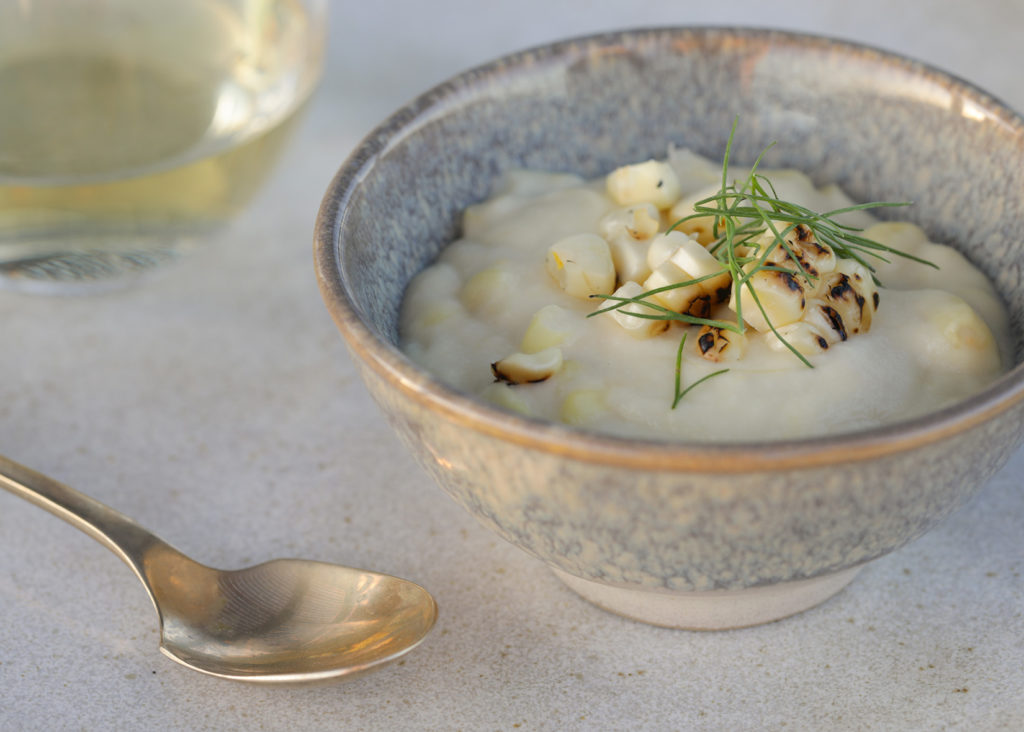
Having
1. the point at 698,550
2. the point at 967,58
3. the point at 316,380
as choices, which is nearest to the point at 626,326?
the point at 698,550

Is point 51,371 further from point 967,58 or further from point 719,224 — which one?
point 967,58

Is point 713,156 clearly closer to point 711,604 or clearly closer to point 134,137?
point 711,604

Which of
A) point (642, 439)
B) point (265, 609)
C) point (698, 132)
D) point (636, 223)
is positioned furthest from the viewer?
point (698, 132)

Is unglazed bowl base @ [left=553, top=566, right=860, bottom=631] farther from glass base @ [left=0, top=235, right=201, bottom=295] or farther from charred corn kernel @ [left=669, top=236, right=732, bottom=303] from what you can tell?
glass base @ [left=0, top=235, right=201, bottom=295]

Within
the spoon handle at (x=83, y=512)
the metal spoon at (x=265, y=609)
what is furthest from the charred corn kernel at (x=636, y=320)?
the spoon handle at (x=83, y=512)

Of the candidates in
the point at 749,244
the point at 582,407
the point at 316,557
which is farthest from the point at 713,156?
the point at 316,557

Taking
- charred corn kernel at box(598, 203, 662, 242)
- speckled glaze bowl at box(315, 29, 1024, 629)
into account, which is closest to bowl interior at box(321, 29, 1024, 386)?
speckled glaze bowl at box(315, 29, 1024, 629)

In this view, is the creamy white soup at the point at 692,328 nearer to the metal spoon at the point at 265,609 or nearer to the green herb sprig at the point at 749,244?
the green herb sprig at the point at 749,244
